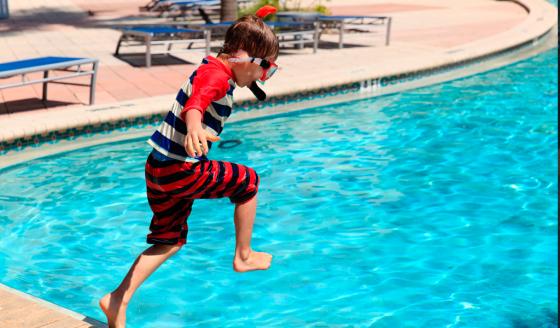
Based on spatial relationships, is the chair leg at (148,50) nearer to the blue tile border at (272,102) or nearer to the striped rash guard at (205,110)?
the blue tile border at (272,102)

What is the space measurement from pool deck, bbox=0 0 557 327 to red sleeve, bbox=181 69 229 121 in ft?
4.43

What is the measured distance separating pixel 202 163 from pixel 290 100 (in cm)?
756

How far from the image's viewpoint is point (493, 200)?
24.5ft

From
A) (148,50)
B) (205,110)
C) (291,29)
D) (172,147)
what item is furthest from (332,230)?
(291,29)

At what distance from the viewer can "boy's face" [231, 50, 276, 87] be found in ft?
11.7

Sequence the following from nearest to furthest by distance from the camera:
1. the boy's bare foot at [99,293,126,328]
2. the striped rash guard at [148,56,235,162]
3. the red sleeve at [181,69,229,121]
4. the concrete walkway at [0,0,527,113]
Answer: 1. the red sleeve at [181,69,229,121]
2. the striped rash guard at [148,56,235,162]
3. the boy's bare foot at [99,293,126,328]
4. the concrete walkway at [0,0,527,113]

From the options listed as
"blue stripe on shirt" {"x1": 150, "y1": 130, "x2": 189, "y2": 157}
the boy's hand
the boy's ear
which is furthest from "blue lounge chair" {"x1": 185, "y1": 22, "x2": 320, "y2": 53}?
the boy's hand

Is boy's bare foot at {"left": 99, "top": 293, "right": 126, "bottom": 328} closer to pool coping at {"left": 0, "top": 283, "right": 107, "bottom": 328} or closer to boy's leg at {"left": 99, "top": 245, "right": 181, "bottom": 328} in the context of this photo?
boy's leg at {"left": 99, "top": 245, "right": 181, "bottom": 328}

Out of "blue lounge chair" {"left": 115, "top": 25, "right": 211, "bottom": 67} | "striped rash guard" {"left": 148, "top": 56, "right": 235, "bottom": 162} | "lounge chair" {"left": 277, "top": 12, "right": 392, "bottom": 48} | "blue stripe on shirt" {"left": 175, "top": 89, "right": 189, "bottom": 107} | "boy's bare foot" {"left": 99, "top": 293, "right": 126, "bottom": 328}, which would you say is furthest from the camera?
"lounge chair" {"left": 277, "top": 12, "right": 392, "bottom": 48}

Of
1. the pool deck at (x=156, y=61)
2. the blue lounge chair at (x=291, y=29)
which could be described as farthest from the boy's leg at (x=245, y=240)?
the blue lounge chair at (x=291, y=29)

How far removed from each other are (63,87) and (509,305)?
7.64 metres

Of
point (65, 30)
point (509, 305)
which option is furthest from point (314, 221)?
point (65, 30)

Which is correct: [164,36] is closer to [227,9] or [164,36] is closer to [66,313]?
[227,9]

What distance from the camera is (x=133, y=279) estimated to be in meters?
3.71
